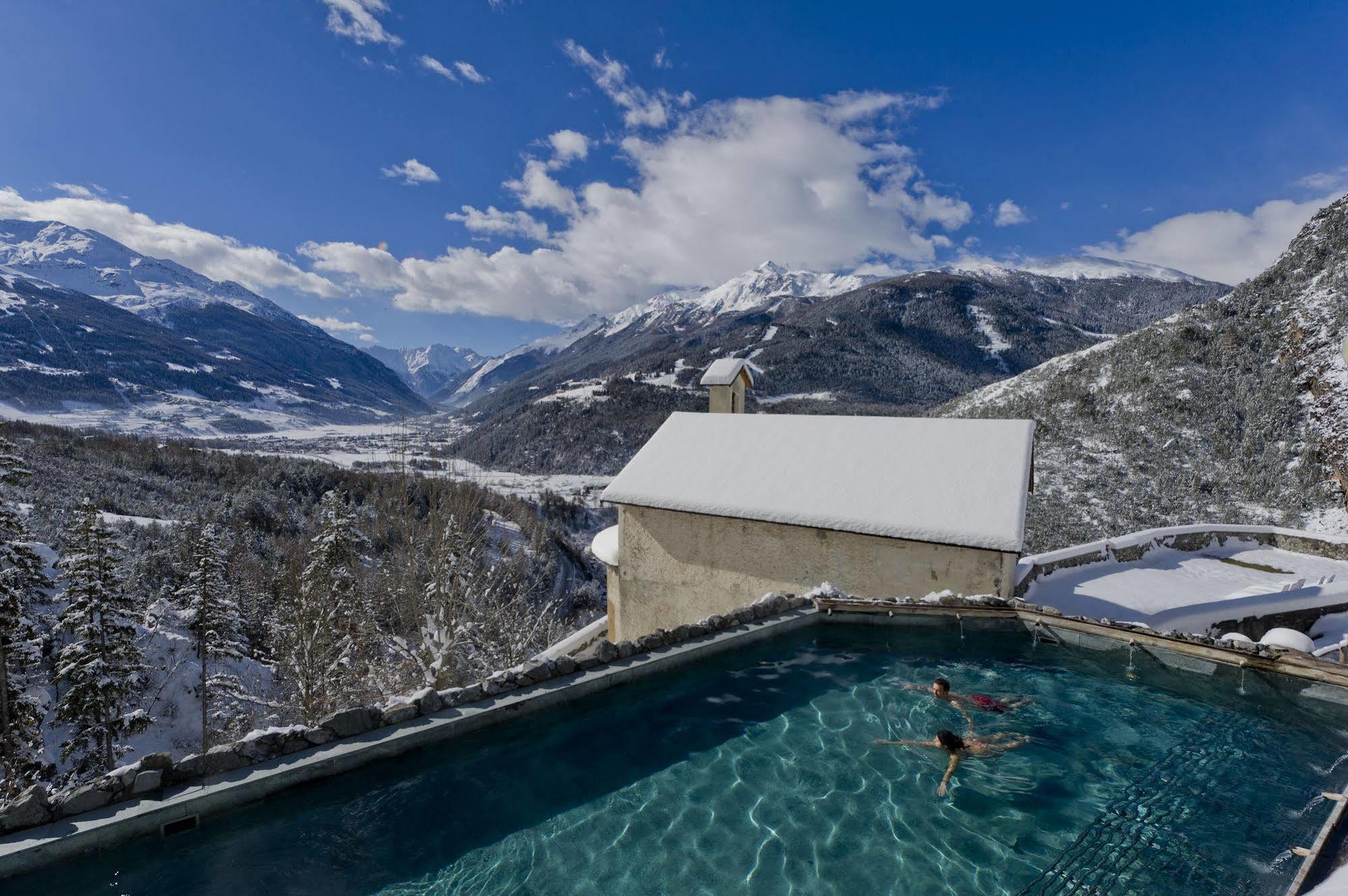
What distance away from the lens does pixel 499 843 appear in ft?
15.0

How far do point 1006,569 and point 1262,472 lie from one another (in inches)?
1497

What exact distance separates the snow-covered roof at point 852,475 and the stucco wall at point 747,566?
448 mm

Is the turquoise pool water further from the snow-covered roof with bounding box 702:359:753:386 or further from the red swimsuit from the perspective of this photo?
the snow-covered roof with bounding box 702:359:753:386

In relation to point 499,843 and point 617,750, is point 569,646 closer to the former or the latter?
point 617,750

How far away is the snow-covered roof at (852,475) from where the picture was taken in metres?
11.6

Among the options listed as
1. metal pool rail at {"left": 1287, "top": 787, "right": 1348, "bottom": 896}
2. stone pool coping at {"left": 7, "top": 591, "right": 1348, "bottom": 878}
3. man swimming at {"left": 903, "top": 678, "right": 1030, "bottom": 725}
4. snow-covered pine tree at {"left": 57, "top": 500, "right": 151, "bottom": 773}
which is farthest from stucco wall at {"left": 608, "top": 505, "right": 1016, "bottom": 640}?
snow-covered pine tree at {"left": 57, "top": 500, "right": 151, "bottom": 773}

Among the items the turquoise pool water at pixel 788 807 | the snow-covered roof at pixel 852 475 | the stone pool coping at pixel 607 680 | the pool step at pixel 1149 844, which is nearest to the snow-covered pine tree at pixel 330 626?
the snow-covered roof at pixel 852 475

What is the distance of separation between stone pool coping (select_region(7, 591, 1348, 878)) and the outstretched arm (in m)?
2.97

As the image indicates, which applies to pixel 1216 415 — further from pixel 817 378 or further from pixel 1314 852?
pixel 817 378

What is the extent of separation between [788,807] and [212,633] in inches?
1158

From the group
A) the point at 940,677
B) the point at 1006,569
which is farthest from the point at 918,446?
the point at 940,677

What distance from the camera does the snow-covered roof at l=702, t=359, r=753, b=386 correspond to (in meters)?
19.8

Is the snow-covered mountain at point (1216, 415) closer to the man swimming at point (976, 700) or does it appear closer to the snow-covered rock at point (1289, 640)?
the snow-covered rock at point (1289, 640)

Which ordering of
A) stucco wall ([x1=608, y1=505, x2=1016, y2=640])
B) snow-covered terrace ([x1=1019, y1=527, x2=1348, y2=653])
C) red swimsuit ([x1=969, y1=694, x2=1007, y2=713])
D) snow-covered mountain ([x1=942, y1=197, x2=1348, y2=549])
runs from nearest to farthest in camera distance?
1. red swimsuit ([x1=969, y1=694, x2=1007, y2=713])
2. stucco wall ([x1=608, y1=505, x2=1016, y2=640])
3. snow-covered terrace ([x1=1019, y1=527, x2=1348, y2=653])
4. snow-covered mountain ([x1=942, y1=197, x2=1348, y2=549])
